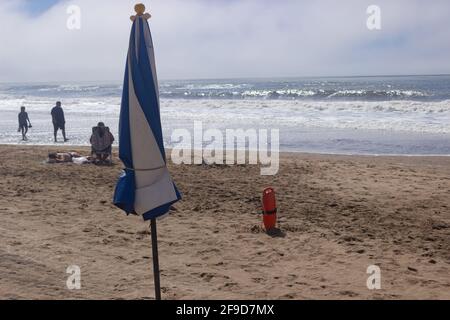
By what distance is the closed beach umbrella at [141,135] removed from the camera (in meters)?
3.60

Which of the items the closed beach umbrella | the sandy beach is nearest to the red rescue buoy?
the sandy beach

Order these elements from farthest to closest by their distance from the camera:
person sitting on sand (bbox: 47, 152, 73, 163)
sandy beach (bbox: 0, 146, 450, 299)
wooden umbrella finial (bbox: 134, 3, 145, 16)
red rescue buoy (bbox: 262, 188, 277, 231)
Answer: person sitting on sand (bbox: 47, 152, 73, 163), red rescue buoy (bbox: 262, 188, 277, 231), sandy beach (bbox: 0, 146, 450, 299), wooden umbrella finial (bbox: 134, 3, 145, 16)

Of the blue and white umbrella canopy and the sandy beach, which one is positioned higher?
the blue and white umbrella canopy

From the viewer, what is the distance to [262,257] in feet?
20.5

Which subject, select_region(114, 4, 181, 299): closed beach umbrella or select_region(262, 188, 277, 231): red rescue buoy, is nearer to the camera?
select_region(114, 4, 181, 299): closed beach umbrella

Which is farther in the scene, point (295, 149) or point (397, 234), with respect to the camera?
point (295, 149)

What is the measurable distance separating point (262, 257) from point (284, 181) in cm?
423

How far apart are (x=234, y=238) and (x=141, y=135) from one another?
360cm

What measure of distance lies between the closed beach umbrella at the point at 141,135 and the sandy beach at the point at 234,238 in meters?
1.65

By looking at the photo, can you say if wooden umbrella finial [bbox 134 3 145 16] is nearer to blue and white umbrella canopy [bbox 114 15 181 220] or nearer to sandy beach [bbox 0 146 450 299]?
blue and white umbrella canopy [bbox 114 15 181 220]

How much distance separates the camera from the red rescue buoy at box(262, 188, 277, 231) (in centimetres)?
705

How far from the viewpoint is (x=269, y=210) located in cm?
716

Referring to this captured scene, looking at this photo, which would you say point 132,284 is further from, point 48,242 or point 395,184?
point 395,184
